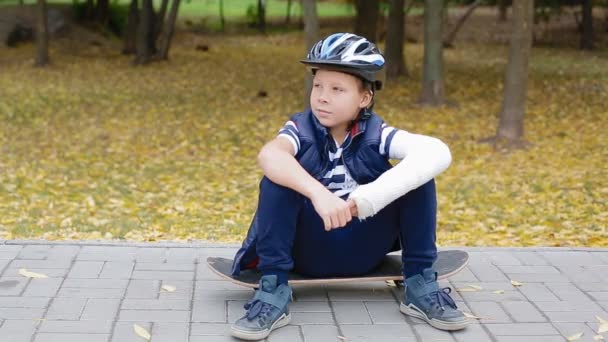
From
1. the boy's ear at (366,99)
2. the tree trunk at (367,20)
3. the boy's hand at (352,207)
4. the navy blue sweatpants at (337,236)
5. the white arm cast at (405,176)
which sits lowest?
the tree trunk at (367,20)

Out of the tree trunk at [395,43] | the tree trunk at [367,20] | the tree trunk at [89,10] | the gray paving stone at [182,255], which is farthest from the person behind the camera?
the tree trunk at [89,10]

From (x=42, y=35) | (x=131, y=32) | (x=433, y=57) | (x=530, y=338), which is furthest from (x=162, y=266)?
(x=131, y=32)

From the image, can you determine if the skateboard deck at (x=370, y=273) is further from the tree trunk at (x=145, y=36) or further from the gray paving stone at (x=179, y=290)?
the tree trunk at (x=145, y=36)

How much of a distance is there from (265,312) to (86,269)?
4.44ft

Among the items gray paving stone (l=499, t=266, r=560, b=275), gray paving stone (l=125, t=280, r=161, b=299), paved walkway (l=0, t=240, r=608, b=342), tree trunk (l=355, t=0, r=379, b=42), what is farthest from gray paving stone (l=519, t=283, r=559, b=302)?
tree trunk (l=355, t=0, r=379, b=42)

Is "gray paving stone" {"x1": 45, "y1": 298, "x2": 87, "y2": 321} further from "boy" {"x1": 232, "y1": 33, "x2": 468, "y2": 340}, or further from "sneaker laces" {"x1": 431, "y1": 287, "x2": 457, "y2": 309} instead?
"sneaker laces" {"x1": 431, "y1": 287, "x2": 457, "y2": 309}

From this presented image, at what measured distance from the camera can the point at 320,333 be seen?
159 inches

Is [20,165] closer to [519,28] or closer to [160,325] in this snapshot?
[519,28]

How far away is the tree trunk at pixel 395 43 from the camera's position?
17.0 metres

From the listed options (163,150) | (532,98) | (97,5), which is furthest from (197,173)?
(97,5)

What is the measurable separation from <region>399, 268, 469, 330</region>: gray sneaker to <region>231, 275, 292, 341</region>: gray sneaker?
0.57 meters

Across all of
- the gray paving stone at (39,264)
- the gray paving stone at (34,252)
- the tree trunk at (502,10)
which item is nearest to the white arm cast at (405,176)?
the gray paving stone at (39,264)

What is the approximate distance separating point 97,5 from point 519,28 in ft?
64.6

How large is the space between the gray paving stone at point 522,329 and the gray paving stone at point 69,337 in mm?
1744
